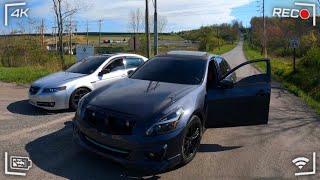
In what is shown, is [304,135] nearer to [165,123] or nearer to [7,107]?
[165,123]

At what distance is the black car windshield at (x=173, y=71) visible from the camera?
5410 mm

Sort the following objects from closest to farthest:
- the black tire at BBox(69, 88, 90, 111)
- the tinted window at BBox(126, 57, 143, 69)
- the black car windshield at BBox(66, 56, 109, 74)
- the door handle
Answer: the door handle < the black tire at BBox(69, 88, 90, 111) < the black car windshield at BBox(66, 56, 109, 74) < the tinted window at BBox(126, 57, 143, 69)

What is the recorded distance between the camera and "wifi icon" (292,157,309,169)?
4.81 meters

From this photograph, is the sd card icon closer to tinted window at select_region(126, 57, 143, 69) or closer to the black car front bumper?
the black car front bumper

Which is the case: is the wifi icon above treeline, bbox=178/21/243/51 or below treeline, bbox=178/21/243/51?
below

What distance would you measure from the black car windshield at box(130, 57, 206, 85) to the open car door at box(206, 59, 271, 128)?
0.39 metres

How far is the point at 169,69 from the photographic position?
5711mm

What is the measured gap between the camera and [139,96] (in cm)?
457

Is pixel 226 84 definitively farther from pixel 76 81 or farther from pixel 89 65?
pixel 89 65

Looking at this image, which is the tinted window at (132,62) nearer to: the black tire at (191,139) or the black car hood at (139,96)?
the black car hood at (139,96)

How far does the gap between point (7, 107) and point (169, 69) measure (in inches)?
183

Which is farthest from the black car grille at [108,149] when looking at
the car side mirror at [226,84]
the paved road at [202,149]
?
the car side mirror at [226,84]

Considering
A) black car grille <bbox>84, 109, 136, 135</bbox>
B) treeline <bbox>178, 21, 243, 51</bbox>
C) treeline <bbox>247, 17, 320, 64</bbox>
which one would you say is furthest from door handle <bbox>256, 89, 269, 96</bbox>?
treeline <bbox>178, 21, 243, 51</bbox>

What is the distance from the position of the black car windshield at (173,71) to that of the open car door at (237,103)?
39 centimetres
